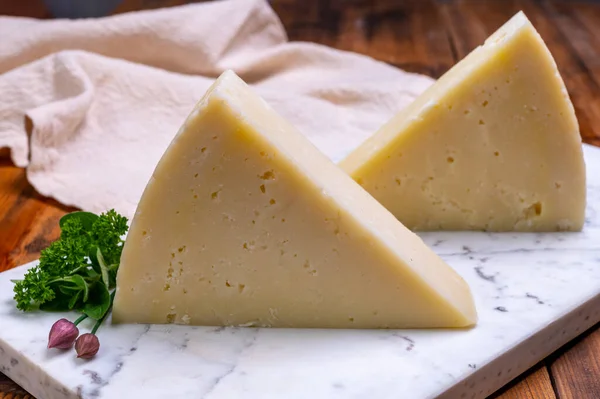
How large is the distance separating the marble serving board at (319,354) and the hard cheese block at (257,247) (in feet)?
0.12

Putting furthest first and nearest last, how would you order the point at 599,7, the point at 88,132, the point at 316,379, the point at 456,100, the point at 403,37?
the point at 599,7 < the point at 403,37 < the point at 88,132 < the point at 456,100 < the point at 316,379

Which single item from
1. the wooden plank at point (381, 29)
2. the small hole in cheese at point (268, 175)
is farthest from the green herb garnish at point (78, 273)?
the wooden plank at point (381, 29)

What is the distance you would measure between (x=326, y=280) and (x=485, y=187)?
0.55 metres

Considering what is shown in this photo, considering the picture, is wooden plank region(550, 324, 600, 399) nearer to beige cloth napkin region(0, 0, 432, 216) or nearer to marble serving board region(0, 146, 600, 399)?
marble serving board region(0, 146, 600, 399)

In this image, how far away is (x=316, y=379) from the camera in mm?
1248

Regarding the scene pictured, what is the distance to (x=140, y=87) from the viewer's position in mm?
2643

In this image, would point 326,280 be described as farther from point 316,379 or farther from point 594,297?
point 594,297

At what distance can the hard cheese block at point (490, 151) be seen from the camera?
168 cm

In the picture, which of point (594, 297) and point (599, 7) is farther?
point (599, 7)

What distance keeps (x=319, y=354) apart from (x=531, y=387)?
14.6 inches

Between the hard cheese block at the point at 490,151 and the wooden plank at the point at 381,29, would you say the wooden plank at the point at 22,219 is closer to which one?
the hard cheese block at the point at 490,151

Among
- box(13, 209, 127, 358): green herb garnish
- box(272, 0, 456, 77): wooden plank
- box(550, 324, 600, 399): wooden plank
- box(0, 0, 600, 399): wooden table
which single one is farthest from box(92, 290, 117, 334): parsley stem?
box(272, 0, 456, 77): wooden plank

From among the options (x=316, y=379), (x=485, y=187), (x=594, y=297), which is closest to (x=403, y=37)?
(x=485, y=187)

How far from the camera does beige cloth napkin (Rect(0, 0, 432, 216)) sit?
2342 mm
